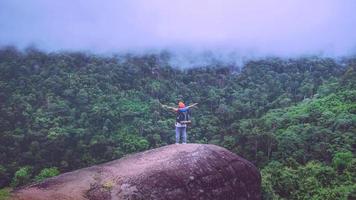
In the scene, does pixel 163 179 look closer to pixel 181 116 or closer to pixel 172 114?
pixel 181 116

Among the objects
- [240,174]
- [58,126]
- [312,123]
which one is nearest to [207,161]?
[240,174]

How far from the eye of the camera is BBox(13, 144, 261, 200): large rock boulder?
51.0ft

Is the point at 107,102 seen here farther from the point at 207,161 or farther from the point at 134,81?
the point at 207,161

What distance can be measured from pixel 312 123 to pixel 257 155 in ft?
23.1

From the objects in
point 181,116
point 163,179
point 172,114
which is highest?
point 181,116

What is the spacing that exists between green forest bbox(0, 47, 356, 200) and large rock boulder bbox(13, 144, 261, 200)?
629 centimetres

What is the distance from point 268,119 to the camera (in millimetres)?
45719

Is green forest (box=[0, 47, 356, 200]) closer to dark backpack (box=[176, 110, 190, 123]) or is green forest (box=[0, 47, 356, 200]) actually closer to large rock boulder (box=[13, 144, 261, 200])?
large rock boulder (box=[13, 144, 261, 200])

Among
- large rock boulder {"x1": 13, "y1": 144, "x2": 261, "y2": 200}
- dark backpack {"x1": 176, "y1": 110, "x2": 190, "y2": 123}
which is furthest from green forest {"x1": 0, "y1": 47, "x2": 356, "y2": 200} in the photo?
dark backpack {"x1": 176, "y1": 110, "x2": 190, "y2": 123}

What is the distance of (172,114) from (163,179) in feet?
129

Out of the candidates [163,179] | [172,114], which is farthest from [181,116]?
[172,114]

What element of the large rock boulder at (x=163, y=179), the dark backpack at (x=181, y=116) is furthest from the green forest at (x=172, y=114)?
the dark backpack at (x=181, y=116)

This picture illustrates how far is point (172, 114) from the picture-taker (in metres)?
→ 55.8

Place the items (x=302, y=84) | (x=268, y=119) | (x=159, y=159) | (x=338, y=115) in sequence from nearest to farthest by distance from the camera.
Answer: (x=159, y=159)
(x=338, y=115)
(x=268, y=119)
(x=302, y=84)
